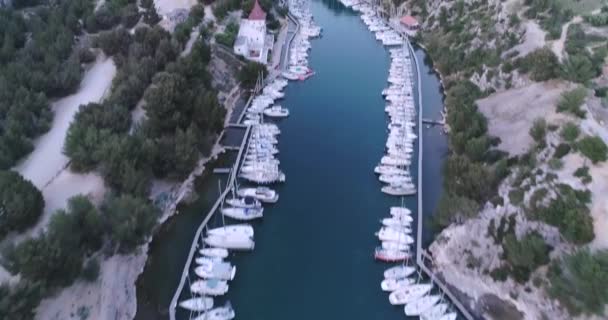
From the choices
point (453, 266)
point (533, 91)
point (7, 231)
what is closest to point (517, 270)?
point (453, 266)

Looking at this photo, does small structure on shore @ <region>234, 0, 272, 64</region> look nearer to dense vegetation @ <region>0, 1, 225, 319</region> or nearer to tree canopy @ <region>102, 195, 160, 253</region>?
dense vegetation @ <region>0, 1, 225, 319</region>

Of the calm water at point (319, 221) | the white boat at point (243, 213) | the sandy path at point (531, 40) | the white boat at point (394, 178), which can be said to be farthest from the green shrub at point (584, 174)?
the white boat at point (243, 213)

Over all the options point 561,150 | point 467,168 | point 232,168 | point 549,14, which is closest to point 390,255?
point 467,168

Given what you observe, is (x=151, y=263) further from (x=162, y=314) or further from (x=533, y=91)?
(x=533, y=91)

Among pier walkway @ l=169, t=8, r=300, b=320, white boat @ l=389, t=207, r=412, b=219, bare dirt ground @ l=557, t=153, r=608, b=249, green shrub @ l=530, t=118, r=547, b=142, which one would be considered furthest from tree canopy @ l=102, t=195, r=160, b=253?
green shrub @ l=530, t=118, r=547, b=142

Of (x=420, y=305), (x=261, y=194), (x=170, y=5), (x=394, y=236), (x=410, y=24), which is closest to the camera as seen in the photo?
(x=420, y=305)

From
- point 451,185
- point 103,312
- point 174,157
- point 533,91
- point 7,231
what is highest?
point 533,91

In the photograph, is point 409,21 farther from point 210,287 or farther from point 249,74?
point 210,287
